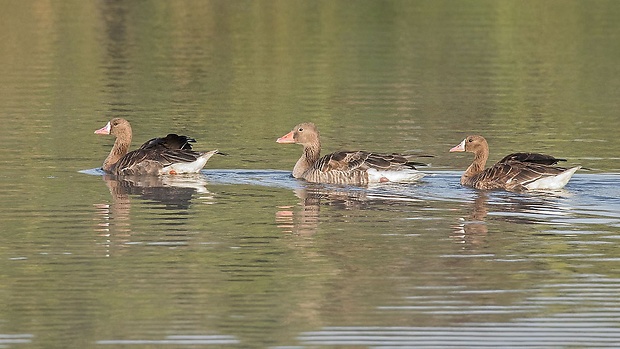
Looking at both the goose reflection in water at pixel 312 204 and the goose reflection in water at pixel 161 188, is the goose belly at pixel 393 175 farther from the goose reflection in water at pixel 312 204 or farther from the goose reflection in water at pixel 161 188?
the goose reflection in water at pixel 161 188

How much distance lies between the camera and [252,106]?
28.5 metres

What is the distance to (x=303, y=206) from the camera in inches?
698

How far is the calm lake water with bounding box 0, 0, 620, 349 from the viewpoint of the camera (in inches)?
448

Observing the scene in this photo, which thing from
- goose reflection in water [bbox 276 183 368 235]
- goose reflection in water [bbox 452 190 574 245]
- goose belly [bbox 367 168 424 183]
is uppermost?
goose belly [bbox 367 168 424 183]

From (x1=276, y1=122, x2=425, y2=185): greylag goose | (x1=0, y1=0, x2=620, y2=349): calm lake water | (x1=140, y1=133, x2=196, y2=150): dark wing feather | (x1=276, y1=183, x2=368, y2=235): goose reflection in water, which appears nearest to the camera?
(x1=0, y1=0, x2=620, y2=349): calm lake water

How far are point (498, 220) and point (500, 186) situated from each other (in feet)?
8.63

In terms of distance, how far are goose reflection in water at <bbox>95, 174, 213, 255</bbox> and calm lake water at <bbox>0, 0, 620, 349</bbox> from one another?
6 cm

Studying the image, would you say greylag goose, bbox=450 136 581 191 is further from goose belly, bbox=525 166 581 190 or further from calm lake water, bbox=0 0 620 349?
calm lake water, bbox=0 0 620 349

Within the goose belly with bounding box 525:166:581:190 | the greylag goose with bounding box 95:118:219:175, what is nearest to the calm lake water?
the goose belly with bounding box 525:166:581:190

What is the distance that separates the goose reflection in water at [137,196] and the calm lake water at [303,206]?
0.06m

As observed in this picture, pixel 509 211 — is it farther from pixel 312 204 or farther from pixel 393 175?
pixel 393 175

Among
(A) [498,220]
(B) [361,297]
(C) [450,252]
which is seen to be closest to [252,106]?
(A) [498,220]

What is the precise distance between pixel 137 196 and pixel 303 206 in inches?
93.3

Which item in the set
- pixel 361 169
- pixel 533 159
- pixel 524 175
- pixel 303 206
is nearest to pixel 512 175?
pixel 524 175
